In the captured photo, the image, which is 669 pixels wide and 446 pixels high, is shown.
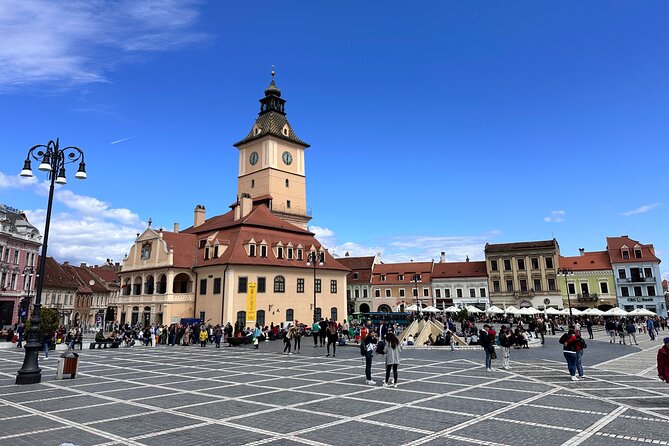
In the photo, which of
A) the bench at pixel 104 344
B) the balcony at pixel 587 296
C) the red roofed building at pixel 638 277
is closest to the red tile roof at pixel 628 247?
the red roofed building at pixel 638 277

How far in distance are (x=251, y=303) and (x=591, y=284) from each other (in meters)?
54.4

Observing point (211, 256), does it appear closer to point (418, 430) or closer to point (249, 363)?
Answer: point (249, 363)

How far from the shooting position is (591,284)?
218 ft

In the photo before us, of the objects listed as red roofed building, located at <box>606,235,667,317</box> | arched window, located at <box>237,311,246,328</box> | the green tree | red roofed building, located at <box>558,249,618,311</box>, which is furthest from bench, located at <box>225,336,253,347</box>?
red roofed building, located at <box>606,235,667,317</box>

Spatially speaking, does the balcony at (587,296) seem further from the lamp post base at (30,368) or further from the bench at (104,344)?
the lamp post base at (30,368)

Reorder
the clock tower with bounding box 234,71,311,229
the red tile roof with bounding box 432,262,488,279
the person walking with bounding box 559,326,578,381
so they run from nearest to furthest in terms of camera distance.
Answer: the person walking with bounding box 559,326,578,381 → the clock tower with bounding box 234,71,311,229 → the red tile roof with bounding box 432,262,488,279

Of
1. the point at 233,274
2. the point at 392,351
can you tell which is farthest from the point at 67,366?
the point at 233,274

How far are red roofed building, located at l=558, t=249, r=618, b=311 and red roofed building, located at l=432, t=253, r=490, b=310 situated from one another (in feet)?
39.4

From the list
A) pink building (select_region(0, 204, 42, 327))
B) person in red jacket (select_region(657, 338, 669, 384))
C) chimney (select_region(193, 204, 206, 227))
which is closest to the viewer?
person in red jacket (select_region(657, 338, 669, 384))

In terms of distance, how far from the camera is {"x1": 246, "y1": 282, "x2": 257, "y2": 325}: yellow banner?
41.1 metres

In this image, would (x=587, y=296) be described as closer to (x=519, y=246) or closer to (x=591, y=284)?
(x=591, y=284)

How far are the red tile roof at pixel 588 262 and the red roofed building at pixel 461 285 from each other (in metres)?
12.6

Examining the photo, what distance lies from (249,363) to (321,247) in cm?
3000

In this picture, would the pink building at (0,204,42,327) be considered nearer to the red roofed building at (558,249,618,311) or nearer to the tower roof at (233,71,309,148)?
the tower roof at (233,71,309,148)
